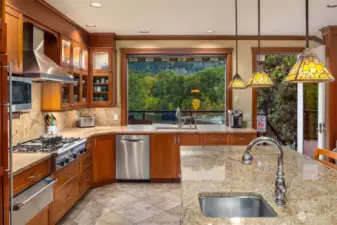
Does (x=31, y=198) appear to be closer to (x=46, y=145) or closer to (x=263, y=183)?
(x=46, y=145)

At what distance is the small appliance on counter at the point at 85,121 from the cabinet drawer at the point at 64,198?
1511mm

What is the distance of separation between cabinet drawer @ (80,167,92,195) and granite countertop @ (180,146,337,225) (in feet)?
5.85

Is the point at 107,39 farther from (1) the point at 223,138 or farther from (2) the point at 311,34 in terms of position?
(2) the point at 311,34

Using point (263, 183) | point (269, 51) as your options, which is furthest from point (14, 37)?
point (269, 51)

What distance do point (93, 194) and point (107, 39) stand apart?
8.59ft

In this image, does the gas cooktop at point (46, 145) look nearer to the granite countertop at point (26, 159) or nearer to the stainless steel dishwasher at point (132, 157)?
the granite countertop at point (26, 159)

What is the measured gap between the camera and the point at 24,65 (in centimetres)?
351

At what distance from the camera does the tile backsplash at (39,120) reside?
3.79 m

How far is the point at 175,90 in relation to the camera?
253 inches

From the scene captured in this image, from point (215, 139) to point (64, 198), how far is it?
2.58 meters

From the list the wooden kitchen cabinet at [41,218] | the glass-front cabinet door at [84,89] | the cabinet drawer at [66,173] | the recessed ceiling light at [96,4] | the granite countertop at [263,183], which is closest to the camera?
the granite countertop at [263,183]

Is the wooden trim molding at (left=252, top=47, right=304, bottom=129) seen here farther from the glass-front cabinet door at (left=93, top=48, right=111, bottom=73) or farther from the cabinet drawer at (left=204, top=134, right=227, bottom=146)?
the glass-front cabinet door at (left=93, top=48, right=111, bottom=73)

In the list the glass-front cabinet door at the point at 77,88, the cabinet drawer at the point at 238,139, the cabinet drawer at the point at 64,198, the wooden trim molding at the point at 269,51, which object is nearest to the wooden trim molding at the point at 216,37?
the wooden trim molding at the point at 269,51

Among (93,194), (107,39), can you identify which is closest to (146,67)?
(107,39)
